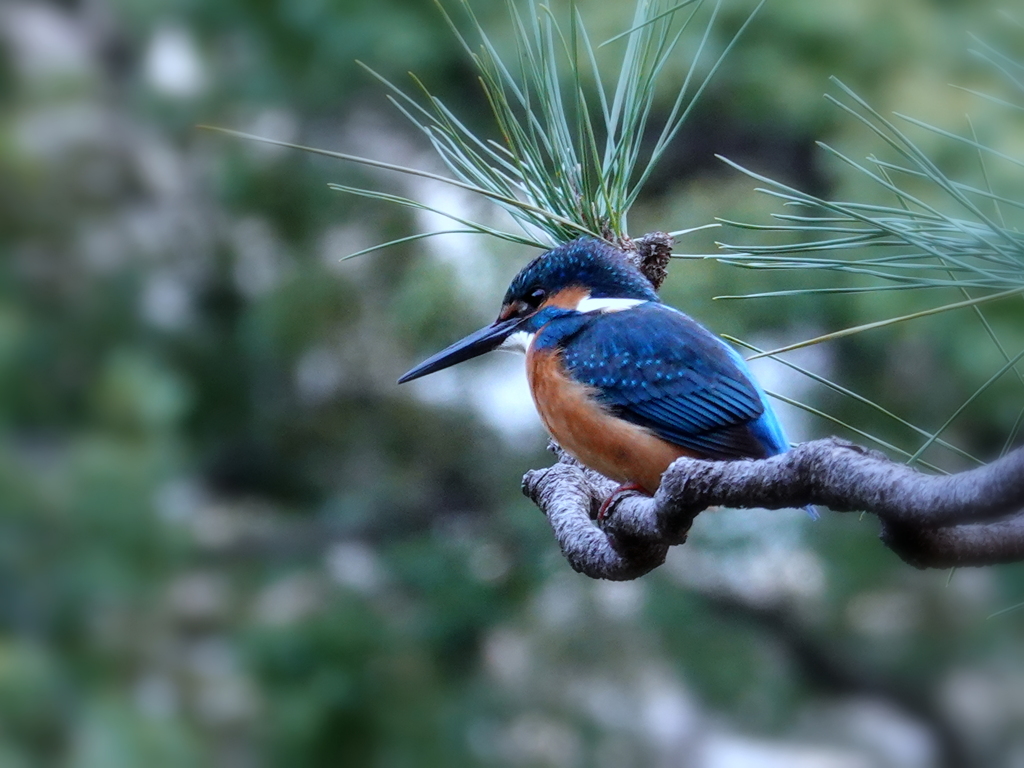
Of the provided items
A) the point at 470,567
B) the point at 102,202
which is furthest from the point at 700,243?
the point at 102,202

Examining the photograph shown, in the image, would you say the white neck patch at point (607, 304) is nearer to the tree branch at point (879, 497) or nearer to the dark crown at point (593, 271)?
the dark crown at point (593, 271)

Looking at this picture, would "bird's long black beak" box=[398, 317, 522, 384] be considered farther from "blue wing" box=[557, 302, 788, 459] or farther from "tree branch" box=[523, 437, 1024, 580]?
"tree branch" box=[523, 437, 1024, 580]

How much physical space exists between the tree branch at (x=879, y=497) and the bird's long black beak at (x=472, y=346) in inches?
16.6

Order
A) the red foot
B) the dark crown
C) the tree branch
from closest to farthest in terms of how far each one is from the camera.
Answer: the tree branch → the red foot → the dark crown

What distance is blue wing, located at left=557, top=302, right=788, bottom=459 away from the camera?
32.4 inches

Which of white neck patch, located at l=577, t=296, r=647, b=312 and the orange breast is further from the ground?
white neck patch, located at l=577, t=296, r=647, b=312

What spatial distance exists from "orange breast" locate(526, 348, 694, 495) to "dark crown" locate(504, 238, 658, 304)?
2.8 inches

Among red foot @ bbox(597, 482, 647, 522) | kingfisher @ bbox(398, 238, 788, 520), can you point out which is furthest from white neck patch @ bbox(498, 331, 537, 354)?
red foot @ bbox(597, 482, 647, 522)

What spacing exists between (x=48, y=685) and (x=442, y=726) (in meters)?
0.75

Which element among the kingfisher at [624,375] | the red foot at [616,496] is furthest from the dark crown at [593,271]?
the red foot at [616,496]

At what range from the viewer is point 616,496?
779mm

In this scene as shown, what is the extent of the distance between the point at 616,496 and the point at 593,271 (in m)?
0.19

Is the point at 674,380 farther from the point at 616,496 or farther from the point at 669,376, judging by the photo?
the point at 616,496

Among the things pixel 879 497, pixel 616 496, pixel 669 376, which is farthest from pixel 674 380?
pixel 879 497
